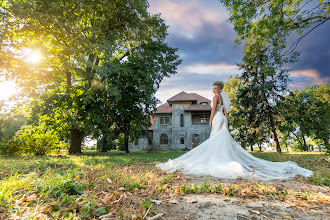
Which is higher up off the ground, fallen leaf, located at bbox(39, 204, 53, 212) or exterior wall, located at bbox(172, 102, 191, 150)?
exterior wall, located at bbox(172, 102, 191, 150)

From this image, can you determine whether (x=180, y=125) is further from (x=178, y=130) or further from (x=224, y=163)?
(x=224, y=163)

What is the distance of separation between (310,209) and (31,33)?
52.2 ft

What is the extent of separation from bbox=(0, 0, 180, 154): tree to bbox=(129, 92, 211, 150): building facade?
18.7 meters

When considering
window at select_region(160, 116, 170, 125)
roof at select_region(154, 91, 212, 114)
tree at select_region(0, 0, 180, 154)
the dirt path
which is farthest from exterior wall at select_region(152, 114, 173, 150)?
the dirt path

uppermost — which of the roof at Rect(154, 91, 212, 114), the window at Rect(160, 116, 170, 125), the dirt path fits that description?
the roof at Rect(154, 91, 212, 114)

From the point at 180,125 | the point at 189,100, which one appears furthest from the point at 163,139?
the point at 189,100

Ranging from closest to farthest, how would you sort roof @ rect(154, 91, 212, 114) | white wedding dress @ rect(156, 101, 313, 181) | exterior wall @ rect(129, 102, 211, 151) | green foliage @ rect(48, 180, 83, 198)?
green foliage @ rect(48, 180, 83, 198)
white wedding dress @ rect(156, 101, 313, 181)
exterior wall @ rect(129, 102, 211, 151)
roof @ rect(154, 91, 212, 114)

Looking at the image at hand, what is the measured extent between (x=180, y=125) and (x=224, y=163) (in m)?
28.1

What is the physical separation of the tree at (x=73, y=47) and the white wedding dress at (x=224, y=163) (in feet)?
23.8

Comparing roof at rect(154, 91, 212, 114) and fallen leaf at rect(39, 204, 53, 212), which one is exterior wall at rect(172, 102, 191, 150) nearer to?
roof at rect(154, 91, 212, 114)

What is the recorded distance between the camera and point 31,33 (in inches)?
451

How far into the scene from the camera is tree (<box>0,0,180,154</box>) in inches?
390

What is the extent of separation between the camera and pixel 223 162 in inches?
188

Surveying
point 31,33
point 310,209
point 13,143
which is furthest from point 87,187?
point 31,33
